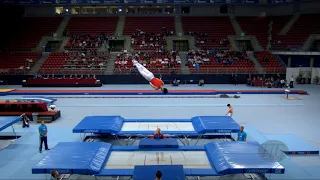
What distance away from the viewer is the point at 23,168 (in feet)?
33.9

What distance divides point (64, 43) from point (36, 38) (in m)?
4.28

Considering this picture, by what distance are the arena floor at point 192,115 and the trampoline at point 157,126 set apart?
4.03 ft

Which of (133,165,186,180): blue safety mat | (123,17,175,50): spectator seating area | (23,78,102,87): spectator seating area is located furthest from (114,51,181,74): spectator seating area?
(133,165,186,180): blue safety mat

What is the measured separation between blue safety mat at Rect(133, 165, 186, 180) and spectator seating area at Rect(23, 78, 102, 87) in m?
22.1

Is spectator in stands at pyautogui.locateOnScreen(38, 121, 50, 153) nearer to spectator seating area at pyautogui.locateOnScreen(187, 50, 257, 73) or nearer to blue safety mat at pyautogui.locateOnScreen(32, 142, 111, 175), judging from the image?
blue safety mat at pyautogui.locateOnScreen(32, 142, 111, 175)

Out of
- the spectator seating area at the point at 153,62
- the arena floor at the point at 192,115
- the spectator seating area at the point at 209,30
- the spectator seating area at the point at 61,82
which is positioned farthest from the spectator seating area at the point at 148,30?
the arena floor at the point at 192,115

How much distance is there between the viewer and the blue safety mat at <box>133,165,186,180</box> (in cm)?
809

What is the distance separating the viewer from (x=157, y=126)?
1370 cm

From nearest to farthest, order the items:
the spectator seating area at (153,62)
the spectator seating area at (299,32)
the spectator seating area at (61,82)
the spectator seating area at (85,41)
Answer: the spectator seating area at (61,82) < the spectator seating area at (153,62) < the spectator seating area at (299,32) < the spectator seating area at (85,41)

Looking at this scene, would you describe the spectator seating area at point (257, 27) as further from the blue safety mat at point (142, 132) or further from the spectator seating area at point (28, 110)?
the spectator seating area at point (28, 110)

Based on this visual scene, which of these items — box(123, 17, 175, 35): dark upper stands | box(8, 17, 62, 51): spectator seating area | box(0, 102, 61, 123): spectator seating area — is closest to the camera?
box(0, 102, 61, 123): spectator seating area

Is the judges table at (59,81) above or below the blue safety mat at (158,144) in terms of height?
above

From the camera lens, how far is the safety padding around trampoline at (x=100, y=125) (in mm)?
12445

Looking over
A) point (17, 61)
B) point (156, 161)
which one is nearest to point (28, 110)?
point (156, 161)
